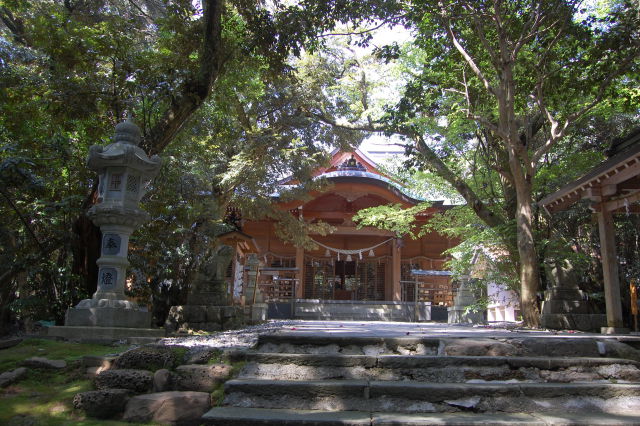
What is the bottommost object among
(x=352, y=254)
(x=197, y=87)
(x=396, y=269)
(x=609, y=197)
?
(x=396, y=269)

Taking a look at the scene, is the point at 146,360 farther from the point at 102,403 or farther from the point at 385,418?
the point at 385,418

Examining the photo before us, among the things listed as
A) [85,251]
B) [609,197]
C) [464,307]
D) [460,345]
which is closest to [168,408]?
[460,345]

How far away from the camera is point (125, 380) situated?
401 cm

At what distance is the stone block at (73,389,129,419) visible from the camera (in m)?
3.70

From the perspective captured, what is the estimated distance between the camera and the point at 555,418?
341 centimetres

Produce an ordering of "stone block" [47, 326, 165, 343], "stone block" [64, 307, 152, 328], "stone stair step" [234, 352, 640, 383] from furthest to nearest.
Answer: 1. "stone block" [64, 307, 152, 328]
2. "stone block" [47, 326, 165, 343]
3. "stone stair step" [234, 352, 640, 383]

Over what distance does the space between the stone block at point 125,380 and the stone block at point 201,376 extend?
28cm

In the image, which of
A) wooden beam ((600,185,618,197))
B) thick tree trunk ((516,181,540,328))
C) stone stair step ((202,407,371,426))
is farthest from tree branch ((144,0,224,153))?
wooden beam ((600,185,618,197))

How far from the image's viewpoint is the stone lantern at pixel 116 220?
564 centimetres

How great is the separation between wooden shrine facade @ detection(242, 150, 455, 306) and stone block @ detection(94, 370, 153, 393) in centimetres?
1503

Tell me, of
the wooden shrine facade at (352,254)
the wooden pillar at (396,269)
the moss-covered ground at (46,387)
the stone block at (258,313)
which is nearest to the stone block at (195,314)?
the stone block at (258,313)

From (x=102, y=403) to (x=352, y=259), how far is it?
17.5 m

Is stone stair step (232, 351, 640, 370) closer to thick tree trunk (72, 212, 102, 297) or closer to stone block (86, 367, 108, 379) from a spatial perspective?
stone block (86, 367, 108, 379)

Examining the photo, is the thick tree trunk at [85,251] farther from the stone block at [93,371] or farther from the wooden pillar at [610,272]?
the wooden pillar at [610,272]
